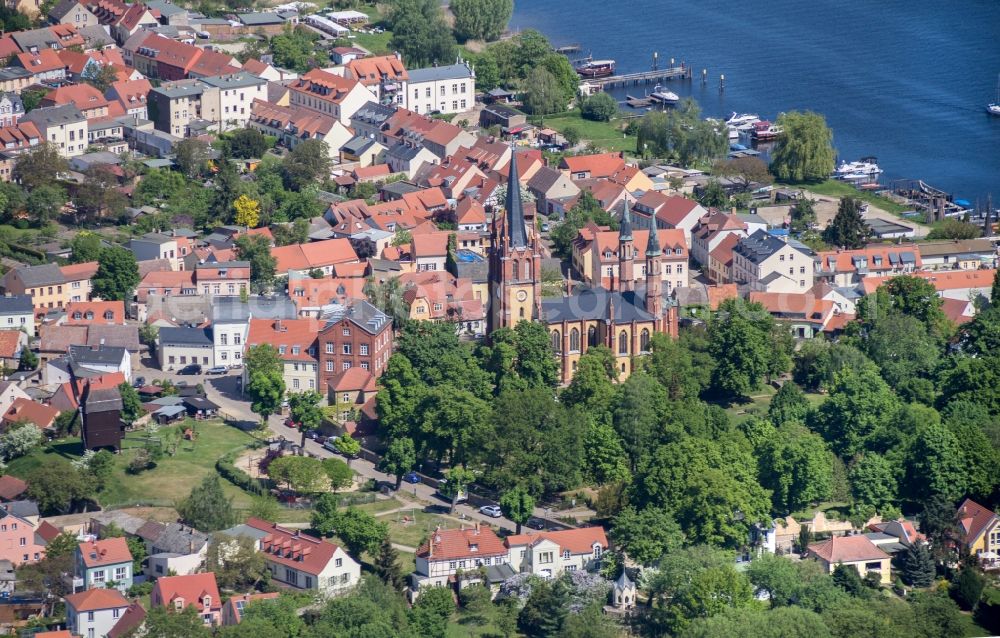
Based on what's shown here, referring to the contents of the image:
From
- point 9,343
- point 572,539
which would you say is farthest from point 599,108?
point 572,539

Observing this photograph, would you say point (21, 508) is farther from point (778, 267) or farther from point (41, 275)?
point (778, 267)

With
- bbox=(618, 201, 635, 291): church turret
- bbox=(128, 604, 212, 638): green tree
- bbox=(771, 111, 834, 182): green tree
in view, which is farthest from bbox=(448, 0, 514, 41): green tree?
bbox=(128, 604, 212, 638): green tree

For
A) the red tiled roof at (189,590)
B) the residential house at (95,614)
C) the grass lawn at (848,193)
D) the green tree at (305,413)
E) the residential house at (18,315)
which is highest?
the grass lawn at (848,193)

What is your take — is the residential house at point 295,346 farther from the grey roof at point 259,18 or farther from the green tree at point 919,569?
the grey roof at point 259,18

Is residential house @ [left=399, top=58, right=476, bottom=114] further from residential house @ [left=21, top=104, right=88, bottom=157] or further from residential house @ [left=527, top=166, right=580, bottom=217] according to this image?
residential house @ [left=21, top=104, right=88, bottom=157]

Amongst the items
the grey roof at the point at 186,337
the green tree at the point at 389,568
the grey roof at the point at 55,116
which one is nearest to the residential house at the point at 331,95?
the grey roof at the point at 55,116

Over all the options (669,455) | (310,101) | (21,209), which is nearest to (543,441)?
(669,455)
